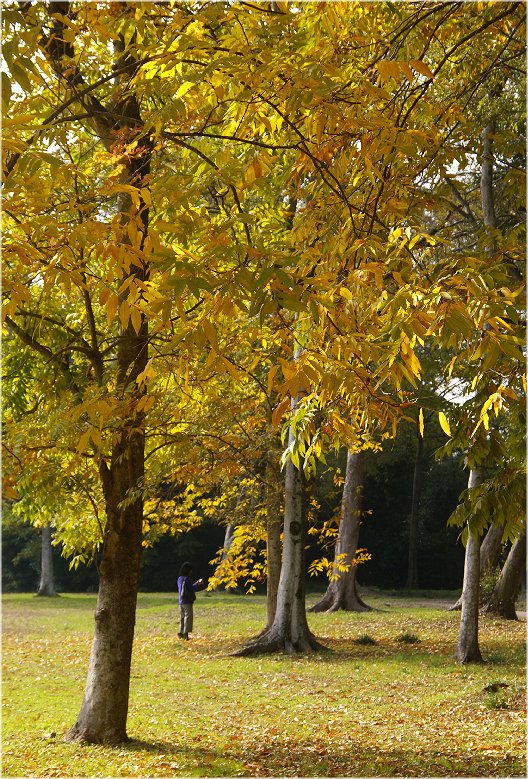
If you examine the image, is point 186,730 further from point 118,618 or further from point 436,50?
point 436,50

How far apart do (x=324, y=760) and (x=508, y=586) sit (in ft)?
42.5

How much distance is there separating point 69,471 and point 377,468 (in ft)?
86.5

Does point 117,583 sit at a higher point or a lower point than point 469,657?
higher

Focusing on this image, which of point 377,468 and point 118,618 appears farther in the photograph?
point 377,468

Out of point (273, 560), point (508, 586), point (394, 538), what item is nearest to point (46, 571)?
point (394, 538)

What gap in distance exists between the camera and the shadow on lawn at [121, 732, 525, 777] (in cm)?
662

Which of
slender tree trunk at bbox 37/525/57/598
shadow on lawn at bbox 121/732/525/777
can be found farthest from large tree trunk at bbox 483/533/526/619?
slender tree trunk at bbox 37/525/57/598

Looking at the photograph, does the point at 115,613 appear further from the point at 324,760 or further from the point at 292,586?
the point at 292,586

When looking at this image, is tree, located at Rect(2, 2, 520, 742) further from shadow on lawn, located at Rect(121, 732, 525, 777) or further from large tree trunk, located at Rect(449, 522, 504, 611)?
large tree trunk, located at Rect(449, 522, 504, 611)

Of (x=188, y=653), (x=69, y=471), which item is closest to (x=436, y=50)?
(x=69, y=471)

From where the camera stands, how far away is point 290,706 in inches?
392

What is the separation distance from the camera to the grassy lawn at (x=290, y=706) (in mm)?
6926

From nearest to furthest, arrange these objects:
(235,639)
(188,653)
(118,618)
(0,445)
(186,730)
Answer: (0,445), (118,618), (186,730), (188,653), (235,639)

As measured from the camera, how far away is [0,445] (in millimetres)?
6895
